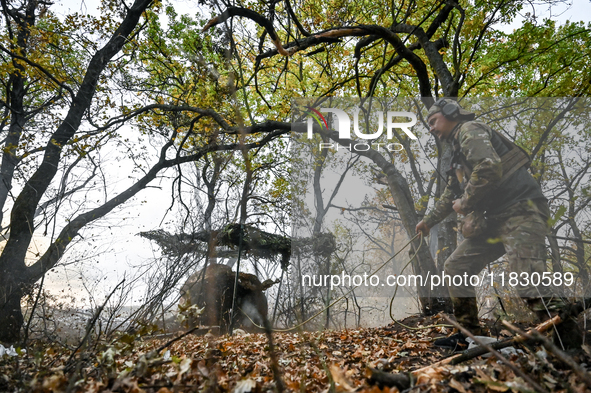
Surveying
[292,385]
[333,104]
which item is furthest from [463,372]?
[333,104]

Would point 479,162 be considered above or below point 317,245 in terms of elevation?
above

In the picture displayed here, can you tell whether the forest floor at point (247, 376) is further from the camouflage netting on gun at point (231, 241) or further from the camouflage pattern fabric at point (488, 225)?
the camouflage netting on gun at point (231, 241)

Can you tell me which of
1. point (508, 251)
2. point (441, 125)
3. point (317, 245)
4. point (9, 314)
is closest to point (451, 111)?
point (441, 125)

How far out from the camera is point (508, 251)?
3576 mm

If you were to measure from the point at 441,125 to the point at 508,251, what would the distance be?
195 centimetres

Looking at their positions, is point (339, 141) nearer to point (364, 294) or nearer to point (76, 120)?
point (364, 294)

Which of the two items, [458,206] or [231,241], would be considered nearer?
[458,206]

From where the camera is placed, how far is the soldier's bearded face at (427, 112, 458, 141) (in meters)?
4.57

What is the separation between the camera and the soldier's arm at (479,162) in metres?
3.72

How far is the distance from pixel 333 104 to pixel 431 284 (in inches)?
249

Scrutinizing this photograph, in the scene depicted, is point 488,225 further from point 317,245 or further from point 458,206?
point 317,245

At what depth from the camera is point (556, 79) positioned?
8977mm

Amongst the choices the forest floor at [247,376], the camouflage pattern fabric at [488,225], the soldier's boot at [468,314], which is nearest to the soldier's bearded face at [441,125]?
the camouflage pattern fabric at [488,225]

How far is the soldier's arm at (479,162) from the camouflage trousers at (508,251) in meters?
0.32
